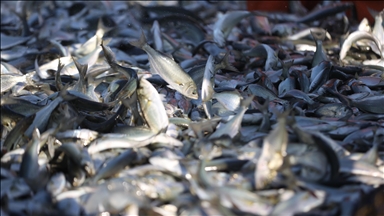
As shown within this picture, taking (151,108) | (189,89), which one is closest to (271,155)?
(151,108)

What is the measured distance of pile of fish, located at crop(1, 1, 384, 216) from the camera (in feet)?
4.62

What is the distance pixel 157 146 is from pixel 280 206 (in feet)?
1.72

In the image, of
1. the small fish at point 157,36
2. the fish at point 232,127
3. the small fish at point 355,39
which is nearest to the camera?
the fish at point 232,127

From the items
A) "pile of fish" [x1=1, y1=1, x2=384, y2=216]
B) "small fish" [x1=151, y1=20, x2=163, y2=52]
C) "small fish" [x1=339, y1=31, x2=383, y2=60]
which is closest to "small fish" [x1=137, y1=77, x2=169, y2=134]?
"pile of fish" [x1=1, y1=1, x2=384, y2=216]

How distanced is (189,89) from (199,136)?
0.38 m

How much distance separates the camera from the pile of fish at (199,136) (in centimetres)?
141

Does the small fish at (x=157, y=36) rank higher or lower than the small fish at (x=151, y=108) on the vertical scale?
lower

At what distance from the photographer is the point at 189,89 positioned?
6.77 ft

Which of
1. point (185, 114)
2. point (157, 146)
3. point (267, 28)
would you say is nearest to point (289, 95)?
point (185, 114)

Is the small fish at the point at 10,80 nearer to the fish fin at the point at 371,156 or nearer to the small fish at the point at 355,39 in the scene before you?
the fish fin at the point at 371,156

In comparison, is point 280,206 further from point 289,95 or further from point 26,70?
point 26,70

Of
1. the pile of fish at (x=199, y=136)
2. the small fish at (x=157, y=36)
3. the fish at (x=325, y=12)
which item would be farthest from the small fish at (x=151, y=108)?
the fish at (x=325, y=12)

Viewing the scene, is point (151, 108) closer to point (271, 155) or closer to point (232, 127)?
point (232, 127)

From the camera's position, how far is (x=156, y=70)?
2131 mm
